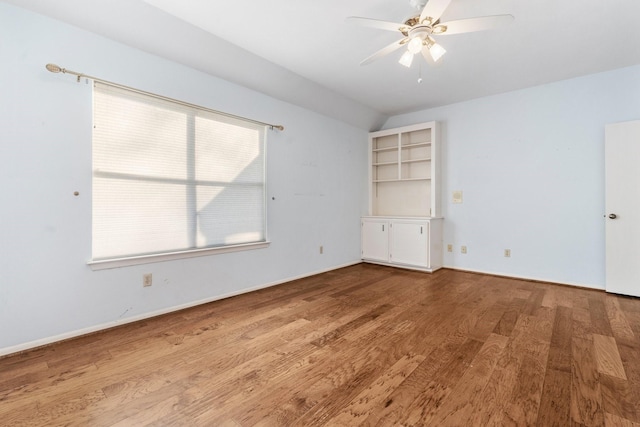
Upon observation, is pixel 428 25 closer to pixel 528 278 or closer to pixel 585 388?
pixel 585 388

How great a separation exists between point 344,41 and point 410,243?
303cm

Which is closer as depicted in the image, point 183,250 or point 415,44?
point 415,44

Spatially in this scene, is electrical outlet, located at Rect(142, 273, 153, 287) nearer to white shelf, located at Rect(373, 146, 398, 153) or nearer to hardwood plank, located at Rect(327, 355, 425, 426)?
hardwood plank, located at Rect(327, 355, 425, 426)

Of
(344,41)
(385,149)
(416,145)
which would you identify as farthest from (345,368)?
(385,149)

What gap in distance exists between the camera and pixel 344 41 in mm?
2838

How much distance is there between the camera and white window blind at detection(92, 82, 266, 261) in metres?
2.49

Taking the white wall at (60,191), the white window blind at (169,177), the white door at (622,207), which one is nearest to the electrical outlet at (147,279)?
the white wall at (60,191)

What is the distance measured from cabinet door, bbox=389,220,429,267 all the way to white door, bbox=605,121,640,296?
2.06 metres

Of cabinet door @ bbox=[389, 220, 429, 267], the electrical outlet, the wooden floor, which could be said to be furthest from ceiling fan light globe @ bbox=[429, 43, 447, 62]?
the electrical outlet

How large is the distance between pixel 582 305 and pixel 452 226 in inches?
75.9

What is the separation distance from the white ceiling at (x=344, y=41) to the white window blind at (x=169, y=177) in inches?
21.0

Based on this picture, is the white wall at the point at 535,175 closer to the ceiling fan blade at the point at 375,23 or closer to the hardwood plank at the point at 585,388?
the hardwood plank at the point at 585,388

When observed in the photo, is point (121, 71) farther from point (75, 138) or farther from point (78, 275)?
point (78, 275)

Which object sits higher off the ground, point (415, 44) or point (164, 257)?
point (415, 44)
